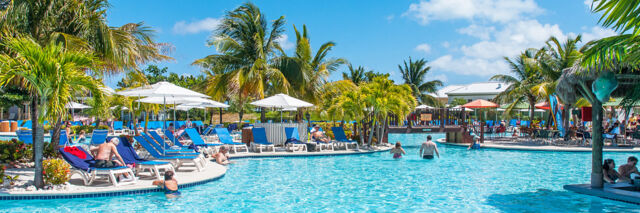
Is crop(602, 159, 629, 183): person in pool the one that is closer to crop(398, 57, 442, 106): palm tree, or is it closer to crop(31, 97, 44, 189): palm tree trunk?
crop(31, 97, 44, 189): palm tree trunk

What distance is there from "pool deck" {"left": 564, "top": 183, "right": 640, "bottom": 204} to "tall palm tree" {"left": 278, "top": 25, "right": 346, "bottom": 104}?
43.3ft

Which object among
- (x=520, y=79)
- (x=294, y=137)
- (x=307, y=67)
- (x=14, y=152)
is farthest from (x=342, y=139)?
(x=520, y=79)

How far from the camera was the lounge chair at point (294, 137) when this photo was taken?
1573 cm

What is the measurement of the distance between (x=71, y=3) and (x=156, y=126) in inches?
698

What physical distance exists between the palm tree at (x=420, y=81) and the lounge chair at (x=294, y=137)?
24.9m

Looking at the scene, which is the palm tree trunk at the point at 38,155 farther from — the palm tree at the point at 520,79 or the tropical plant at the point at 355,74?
the tropical plant at the point at 355,74

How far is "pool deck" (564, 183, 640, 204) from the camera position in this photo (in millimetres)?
7568

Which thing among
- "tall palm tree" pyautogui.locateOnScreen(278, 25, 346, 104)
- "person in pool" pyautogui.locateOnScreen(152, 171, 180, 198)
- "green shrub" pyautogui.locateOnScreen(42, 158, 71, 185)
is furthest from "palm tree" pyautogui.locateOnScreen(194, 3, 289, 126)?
"green shrub" pyautogui.locateOnScreen(42, 158, 71, 185)

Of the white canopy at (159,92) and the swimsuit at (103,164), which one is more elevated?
the white canopy at (159,92)

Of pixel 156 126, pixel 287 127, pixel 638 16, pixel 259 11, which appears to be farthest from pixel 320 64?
pixel 638 16

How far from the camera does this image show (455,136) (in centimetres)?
2122

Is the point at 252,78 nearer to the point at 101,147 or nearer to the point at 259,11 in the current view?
the point at 259,11

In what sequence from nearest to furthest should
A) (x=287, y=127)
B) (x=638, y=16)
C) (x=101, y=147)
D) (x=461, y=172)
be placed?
1. (x=638, y=16)
2. (x=101, y=147)
3. (x=461, y=172)
4. (x=287, y=127)

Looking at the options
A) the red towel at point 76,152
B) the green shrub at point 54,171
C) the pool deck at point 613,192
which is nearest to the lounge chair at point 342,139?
the pool deck at point 613,192
